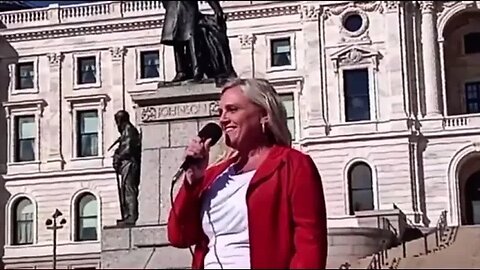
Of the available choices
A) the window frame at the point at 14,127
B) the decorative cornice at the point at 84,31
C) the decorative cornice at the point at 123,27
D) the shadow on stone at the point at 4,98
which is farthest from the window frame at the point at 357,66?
the shadow on stone at the point at 4,98

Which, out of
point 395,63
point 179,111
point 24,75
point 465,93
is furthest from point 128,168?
point 24,75

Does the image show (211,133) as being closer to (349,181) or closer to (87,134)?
(349,181)

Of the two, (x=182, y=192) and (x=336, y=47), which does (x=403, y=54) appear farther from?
(x=182, y=192)

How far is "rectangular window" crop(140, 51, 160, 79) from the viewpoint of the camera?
144 ft

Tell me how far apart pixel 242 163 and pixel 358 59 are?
35.8 meters

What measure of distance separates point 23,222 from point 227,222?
4066cm

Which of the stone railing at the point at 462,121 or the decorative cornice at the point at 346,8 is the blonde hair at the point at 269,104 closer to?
the stone railing at the point at 462,121

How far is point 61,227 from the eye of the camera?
139 ft

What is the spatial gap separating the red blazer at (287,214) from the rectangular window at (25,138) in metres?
40.9

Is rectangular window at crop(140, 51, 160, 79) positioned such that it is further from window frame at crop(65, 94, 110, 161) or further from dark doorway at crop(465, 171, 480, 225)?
dark doorway at crop(465, 171, 480, 225)

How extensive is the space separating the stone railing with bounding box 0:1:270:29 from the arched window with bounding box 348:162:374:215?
11262 mm

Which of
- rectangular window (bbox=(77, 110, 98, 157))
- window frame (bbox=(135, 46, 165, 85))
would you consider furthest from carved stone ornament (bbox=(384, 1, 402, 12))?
rectangular window (bbox=(77, 110, 98, 157))

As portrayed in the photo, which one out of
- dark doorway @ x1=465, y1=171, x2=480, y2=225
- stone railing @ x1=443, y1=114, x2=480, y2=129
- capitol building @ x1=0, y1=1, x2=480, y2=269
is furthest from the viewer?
dark doorway @ x1=465, y1=171, x2=480, y2=225

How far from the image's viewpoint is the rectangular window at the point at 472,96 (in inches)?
1639
